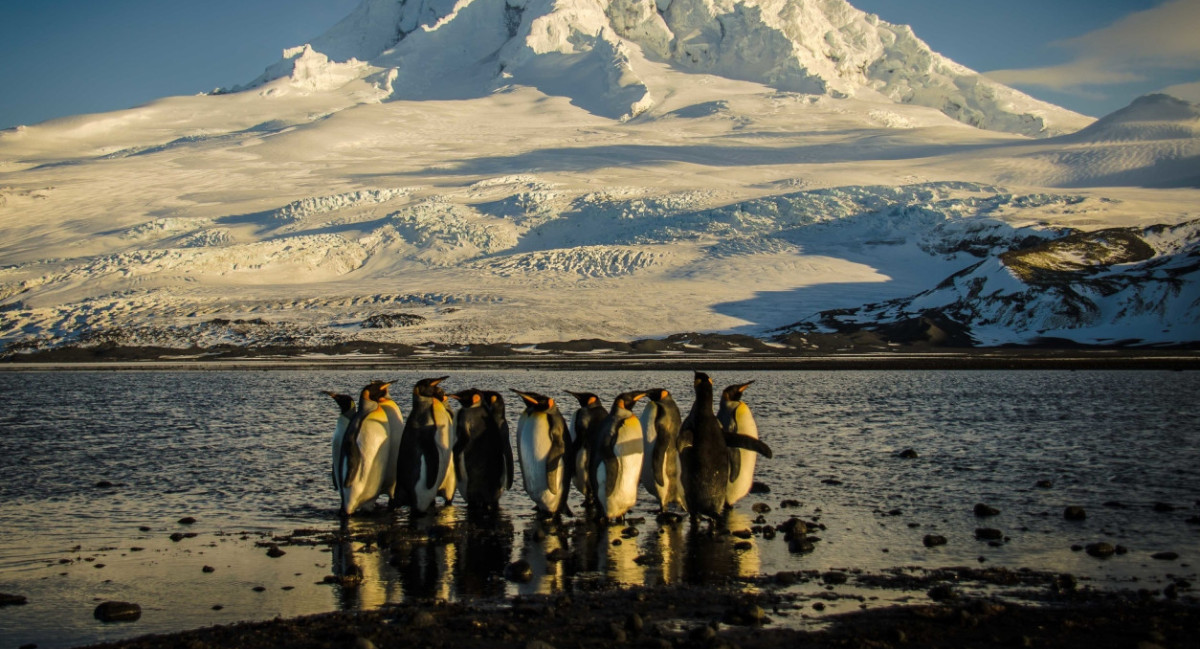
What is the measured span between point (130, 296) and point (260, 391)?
40.9 metres

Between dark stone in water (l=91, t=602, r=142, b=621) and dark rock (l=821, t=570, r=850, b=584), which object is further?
dark rock (l=821, t=570, r=850, b=584)

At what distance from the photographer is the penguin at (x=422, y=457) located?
9836mm

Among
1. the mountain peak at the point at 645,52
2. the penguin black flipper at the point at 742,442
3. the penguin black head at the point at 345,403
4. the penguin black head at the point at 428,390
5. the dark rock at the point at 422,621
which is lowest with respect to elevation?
the dark rock at the point at 422,621

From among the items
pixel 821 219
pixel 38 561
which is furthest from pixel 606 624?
pixel 821 219

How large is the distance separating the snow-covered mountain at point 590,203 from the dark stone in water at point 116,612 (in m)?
48.2

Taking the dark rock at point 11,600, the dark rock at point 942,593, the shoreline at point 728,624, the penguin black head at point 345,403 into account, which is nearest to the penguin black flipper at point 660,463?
the shoreline at point 728,624

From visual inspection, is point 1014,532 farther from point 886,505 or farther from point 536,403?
point 536,403

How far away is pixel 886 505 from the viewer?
9.84 metres

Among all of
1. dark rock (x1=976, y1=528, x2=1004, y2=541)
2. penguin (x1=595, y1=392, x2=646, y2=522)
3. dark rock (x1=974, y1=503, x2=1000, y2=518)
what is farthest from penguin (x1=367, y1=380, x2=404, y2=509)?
dark rock (x1=974, y1=503, x2=1000, y2=518)

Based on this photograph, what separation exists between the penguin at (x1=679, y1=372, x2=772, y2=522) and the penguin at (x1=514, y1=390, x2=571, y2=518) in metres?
1.18

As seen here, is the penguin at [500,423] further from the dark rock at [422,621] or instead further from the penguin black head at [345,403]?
the dark rock at [422,621]

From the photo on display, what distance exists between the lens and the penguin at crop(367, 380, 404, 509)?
10156 mm

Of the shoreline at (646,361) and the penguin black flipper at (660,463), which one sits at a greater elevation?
the penguin black flipper at (660,463)

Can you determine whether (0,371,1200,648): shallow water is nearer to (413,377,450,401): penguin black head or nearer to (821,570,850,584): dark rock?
(821,570,850,584): dark rock
